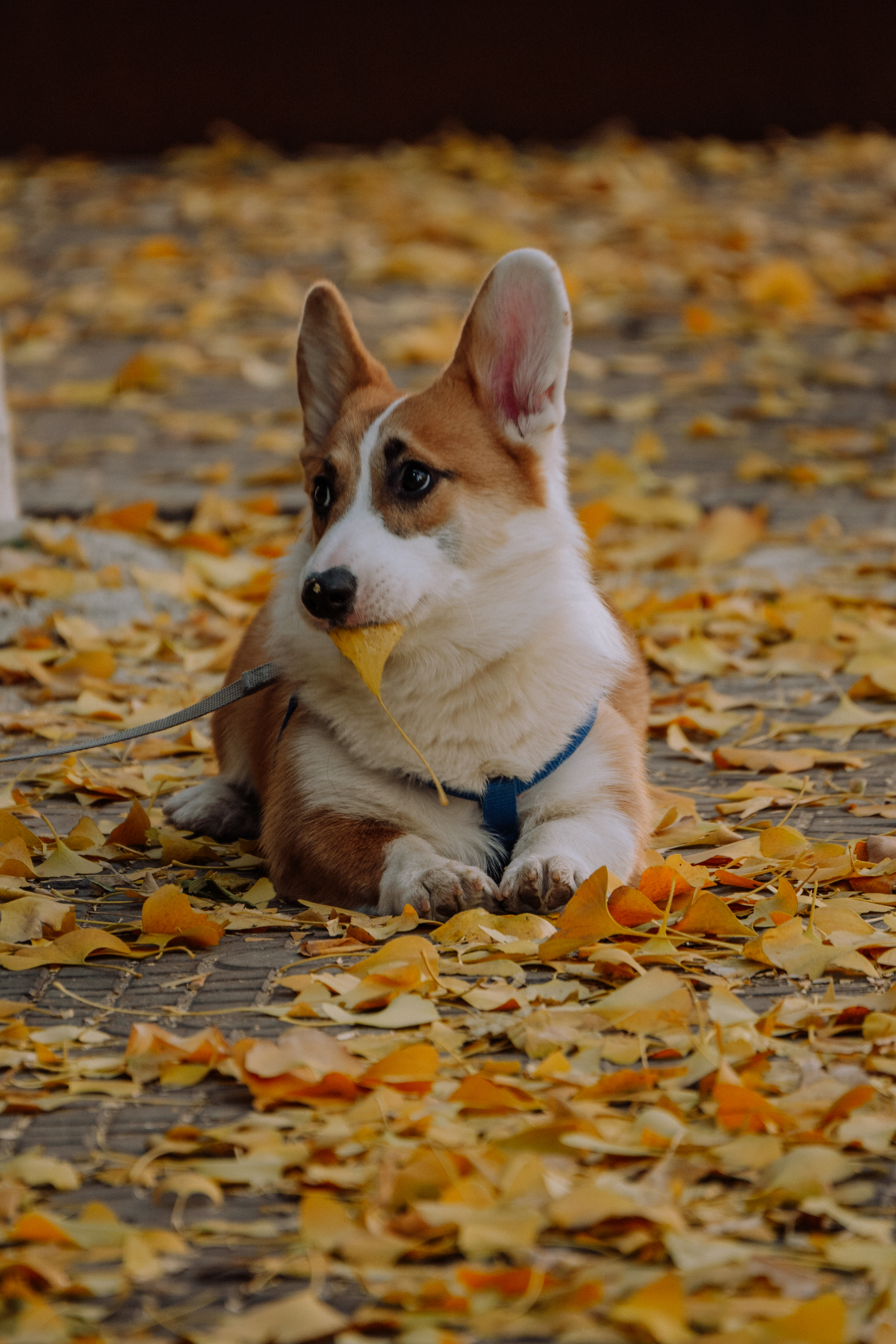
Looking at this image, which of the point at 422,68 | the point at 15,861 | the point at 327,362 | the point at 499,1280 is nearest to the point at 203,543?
the point at 327,362

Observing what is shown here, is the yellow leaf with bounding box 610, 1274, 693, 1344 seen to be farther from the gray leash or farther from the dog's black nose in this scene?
the gray leash

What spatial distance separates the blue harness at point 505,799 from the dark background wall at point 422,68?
1061 cm

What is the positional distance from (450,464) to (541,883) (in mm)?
814

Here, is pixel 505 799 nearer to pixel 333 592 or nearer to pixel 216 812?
pixel 333 592

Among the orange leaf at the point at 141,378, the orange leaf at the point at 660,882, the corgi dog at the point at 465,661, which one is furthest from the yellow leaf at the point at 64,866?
the orange leaf at the point at 141,378

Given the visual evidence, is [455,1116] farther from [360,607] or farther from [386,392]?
[386,392]

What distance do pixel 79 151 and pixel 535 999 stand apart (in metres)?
11.8

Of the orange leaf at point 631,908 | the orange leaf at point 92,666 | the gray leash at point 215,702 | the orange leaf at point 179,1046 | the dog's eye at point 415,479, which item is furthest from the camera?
the orange leaf at point 92,666

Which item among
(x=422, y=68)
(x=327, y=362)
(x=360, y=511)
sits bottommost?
(x=360, y=511)

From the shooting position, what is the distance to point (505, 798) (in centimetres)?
293

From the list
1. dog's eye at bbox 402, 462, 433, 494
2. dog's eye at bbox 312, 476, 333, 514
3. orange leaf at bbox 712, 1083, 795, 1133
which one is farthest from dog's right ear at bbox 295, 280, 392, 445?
orange leaf at bbox 712, 1083, 795, 1133

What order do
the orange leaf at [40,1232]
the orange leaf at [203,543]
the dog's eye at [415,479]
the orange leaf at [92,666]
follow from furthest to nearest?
1. the orange leaf at [203,543]
2. the orange leaf at [92,666]
3. the dog's eye at [415,479]
4. the orange leaf at [40,1232]

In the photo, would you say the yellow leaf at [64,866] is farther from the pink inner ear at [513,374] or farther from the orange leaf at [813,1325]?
the orange leaf at [813,1325]

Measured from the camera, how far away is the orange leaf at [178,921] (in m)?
2.68
